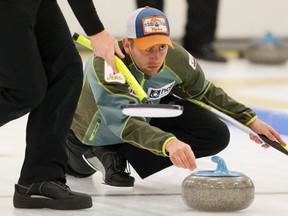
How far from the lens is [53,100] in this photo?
3.56 meters

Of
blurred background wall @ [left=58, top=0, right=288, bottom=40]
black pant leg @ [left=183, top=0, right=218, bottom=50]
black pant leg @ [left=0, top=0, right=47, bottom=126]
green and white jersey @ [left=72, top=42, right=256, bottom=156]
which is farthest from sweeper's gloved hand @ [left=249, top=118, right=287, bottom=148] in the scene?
blurred background wall @ [left=58, top=0, right=288, bottom=40]

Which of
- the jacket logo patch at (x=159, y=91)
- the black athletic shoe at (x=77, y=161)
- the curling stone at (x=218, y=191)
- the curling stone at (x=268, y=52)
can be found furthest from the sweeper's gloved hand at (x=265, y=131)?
the curling stone at (x=268, y=52)

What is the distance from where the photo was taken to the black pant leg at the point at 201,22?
9180mm

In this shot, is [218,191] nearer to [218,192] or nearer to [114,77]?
[218,192]

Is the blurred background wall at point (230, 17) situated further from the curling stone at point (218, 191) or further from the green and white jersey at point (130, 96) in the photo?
the curling stone at point (218, 191)

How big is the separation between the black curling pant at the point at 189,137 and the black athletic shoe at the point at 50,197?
0.57m

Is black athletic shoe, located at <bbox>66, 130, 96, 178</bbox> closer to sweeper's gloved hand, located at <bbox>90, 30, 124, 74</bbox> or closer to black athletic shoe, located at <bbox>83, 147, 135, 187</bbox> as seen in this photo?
black athletic shoe, located at <bbox>83, 147, 135, 187</bbox>

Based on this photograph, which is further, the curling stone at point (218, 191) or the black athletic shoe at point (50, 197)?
the black athletic shoe at point (50, 197)

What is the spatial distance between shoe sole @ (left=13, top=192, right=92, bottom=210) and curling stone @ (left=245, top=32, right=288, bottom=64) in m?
6.08

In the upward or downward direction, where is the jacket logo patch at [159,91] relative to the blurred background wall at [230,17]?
upward

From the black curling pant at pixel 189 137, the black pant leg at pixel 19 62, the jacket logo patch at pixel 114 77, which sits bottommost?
the black curling pant at pixel 189 137

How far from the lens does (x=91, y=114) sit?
166 inches

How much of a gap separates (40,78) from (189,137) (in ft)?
3.44

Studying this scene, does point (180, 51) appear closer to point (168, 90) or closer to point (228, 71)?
point (168, 90)
